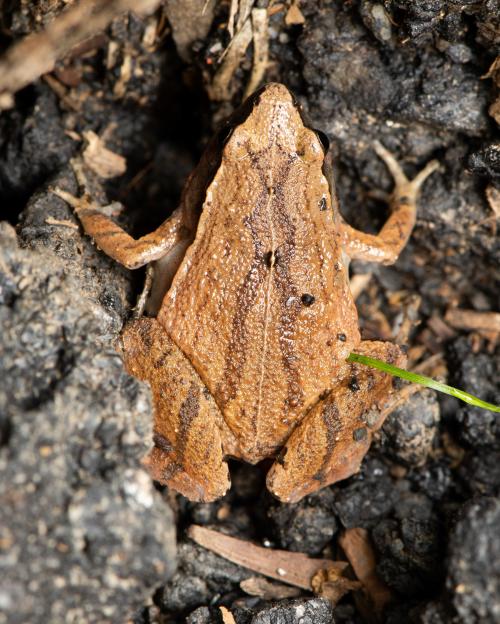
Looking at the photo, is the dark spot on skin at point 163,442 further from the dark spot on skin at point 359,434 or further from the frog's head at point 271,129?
the frog's head at point 271,129

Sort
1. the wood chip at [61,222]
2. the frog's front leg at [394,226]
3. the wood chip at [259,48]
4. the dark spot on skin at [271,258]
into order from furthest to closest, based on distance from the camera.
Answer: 1. the frog's front leg at [394,226]
2. the wood chip at [259,48]
3. the wood chip at [61,222]
4. the dark spot on skin at [271,258]

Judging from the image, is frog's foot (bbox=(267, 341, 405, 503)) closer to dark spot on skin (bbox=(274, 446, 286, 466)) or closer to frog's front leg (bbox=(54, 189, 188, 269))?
dark spot on skin (bbox=(274, 446, 286, 466))

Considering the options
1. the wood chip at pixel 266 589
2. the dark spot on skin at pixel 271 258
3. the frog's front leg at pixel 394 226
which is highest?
the dark spot on skin at pixel 271 258

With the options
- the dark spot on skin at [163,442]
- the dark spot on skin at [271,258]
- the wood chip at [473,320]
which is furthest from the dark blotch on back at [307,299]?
the wood chip at [473,320]

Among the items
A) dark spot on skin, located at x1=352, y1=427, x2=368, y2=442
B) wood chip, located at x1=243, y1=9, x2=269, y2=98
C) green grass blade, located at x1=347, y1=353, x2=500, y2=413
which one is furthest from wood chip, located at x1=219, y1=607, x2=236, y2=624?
wood chip, located at x1=243, y1=9, x2=269, y2=98

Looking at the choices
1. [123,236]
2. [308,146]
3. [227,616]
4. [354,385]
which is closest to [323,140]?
[308,146]

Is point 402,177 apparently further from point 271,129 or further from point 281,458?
point 281,458
